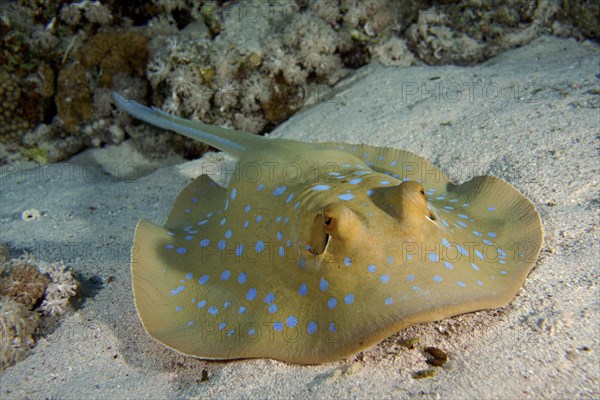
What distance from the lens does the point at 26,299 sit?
11.9ft

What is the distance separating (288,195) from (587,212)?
8.68ft

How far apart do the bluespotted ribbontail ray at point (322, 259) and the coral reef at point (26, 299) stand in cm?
94

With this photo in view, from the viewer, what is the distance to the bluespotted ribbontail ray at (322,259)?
2332mm

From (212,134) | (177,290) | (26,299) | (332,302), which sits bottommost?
(26,299)

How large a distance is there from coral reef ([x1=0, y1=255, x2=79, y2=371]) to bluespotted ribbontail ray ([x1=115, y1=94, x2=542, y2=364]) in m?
0.94

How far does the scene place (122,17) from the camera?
8.05m

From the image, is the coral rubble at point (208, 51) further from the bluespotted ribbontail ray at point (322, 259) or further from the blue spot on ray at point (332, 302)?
the blue spot on ray at point (332, 302)

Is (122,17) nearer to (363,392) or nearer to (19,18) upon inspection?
(19,18)

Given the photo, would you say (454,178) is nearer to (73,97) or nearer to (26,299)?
(26,299)

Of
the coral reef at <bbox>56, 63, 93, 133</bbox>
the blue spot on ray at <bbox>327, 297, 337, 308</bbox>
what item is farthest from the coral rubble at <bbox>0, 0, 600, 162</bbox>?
the blue spot on ray at <bbox>327, 297, 337, 308</bbox>

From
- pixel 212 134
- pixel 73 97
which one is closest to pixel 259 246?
pixel 212 134

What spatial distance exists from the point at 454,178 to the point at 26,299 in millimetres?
4667

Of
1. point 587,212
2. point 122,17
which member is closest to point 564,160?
point 587,212

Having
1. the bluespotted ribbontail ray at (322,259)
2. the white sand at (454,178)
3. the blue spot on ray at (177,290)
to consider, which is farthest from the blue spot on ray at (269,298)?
the blue spot on ray at (177,290)
